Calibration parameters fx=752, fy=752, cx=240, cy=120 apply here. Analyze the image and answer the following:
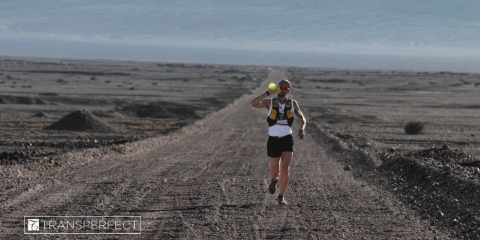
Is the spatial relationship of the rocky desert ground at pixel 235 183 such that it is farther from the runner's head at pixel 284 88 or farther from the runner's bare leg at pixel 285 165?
the runner's head at pixel 284 88

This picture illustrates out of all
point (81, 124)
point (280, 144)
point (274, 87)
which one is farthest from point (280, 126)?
point (81, 124)

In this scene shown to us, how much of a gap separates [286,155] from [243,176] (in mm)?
3361

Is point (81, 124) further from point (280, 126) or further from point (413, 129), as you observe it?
point (280, 126)

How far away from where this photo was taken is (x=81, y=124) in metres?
25.2

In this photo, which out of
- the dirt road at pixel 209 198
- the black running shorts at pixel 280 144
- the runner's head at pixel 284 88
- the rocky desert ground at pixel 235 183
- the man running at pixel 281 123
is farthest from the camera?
the black running shorts at pixel 280 144

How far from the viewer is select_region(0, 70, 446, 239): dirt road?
8.32m

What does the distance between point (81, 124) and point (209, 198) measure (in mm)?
15659

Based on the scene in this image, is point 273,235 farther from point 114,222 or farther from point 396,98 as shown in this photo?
point 396,98

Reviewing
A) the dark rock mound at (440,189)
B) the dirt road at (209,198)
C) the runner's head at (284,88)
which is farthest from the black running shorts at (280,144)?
the dark rock mound at (440,189)

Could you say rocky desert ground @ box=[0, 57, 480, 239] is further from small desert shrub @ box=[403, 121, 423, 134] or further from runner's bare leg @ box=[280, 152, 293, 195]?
small desert shrub @ box=[403, 121, 423, 134]

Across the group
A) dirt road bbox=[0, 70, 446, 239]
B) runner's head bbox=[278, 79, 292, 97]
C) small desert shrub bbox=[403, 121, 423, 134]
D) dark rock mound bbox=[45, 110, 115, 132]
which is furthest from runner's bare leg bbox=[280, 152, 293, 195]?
small desert shrub bbox=[403, 121, 423, 134]

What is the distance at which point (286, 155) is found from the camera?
9938 mm

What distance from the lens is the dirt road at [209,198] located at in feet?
27.3

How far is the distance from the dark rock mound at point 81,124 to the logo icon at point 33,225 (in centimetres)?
1700
